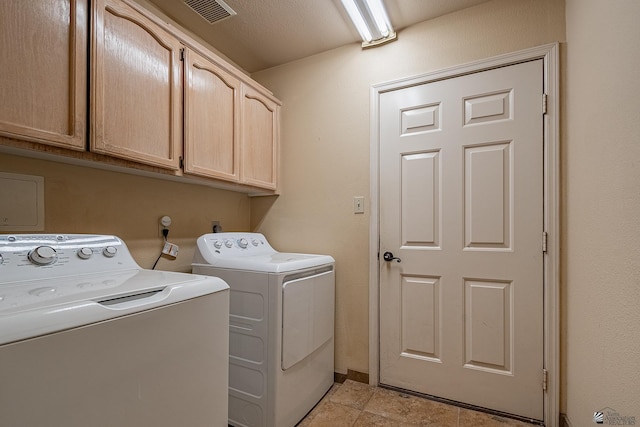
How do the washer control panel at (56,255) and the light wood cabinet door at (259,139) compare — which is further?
the light wood cabinet door at (259,139)

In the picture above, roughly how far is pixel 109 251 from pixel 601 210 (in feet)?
6.70

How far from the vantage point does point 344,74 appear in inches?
85.6

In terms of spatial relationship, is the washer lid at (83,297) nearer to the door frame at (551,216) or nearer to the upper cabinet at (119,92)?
the upper cabinet at (119,92)

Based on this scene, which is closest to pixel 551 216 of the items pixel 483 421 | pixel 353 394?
pixel 483 421

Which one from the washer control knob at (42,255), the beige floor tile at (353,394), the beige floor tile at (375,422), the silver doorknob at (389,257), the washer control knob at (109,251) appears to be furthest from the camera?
the silver doorknob at (389,257)

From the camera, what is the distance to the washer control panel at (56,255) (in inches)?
41.0

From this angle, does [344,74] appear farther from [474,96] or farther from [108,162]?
[108,162]

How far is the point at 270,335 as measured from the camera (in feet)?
4.88

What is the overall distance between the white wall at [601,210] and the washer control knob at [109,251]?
6.38 ft

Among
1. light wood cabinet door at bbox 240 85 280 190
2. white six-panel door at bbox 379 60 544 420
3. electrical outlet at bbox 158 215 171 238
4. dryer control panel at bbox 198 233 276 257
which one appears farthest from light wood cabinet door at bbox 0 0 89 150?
white six-panel door at bbox 379 60 544 420

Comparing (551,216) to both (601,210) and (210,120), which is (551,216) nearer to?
(601,210)

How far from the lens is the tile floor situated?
1.62 metres

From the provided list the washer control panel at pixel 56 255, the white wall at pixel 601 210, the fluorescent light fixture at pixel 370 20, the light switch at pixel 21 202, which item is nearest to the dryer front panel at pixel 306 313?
the washer control panel at pixel 56 255

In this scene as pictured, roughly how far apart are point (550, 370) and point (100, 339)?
2020mm
